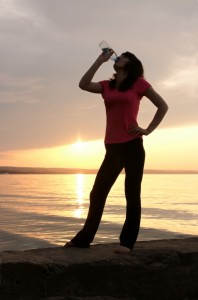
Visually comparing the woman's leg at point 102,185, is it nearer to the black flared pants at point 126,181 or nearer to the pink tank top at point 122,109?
the black flared pants at point 126,181

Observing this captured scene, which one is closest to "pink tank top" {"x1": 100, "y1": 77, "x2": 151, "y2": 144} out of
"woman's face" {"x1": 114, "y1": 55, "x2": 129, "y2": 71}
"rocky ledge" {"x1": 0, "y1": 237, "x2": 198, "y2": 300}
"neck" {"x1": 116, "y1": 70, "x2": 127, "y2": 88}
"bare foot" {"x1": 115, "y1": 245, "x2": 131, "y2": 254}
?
"neck" {"x1": 116, "y1": 70, "x2": 127, "y2": 88}

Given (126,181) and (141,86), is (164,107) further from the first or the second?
(126,181)

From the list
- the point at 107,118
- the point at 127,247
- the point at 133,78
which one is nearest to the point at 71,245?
the point at 127,247

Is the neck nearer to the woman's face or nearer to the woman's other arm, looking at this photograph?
the woman's face

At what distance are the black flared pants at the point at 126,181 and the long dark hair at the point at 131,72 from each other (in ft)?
1.87

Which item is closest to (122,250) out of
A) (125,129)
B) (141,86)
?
(125,129)

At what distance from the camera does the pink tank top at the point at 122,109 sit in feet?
16.4

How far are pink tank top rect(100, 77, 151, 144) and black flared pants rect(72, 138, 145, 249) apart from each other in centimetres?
10

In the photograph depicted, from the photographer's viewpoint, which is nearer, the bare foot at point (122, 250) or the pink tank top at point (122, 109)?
the pink tank top at point (122, 109)

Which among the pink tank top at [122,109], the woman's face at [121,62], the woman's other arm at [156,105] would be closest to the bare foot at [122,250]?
the pink tank top at [122,109]

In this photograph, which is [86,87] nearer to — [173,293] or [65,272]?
[65,272]

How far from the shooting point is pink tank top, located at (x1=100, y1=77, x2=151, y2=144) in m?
4.99

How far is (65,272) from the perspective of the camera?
451cm

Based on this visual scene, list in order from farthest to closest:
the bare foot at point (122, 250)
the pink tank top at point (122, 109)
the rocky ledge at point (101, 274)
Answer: the bare foot at point (122, 250) < the pink tank top at point (122, 109) < the rocky ledge at point (101, 274)
